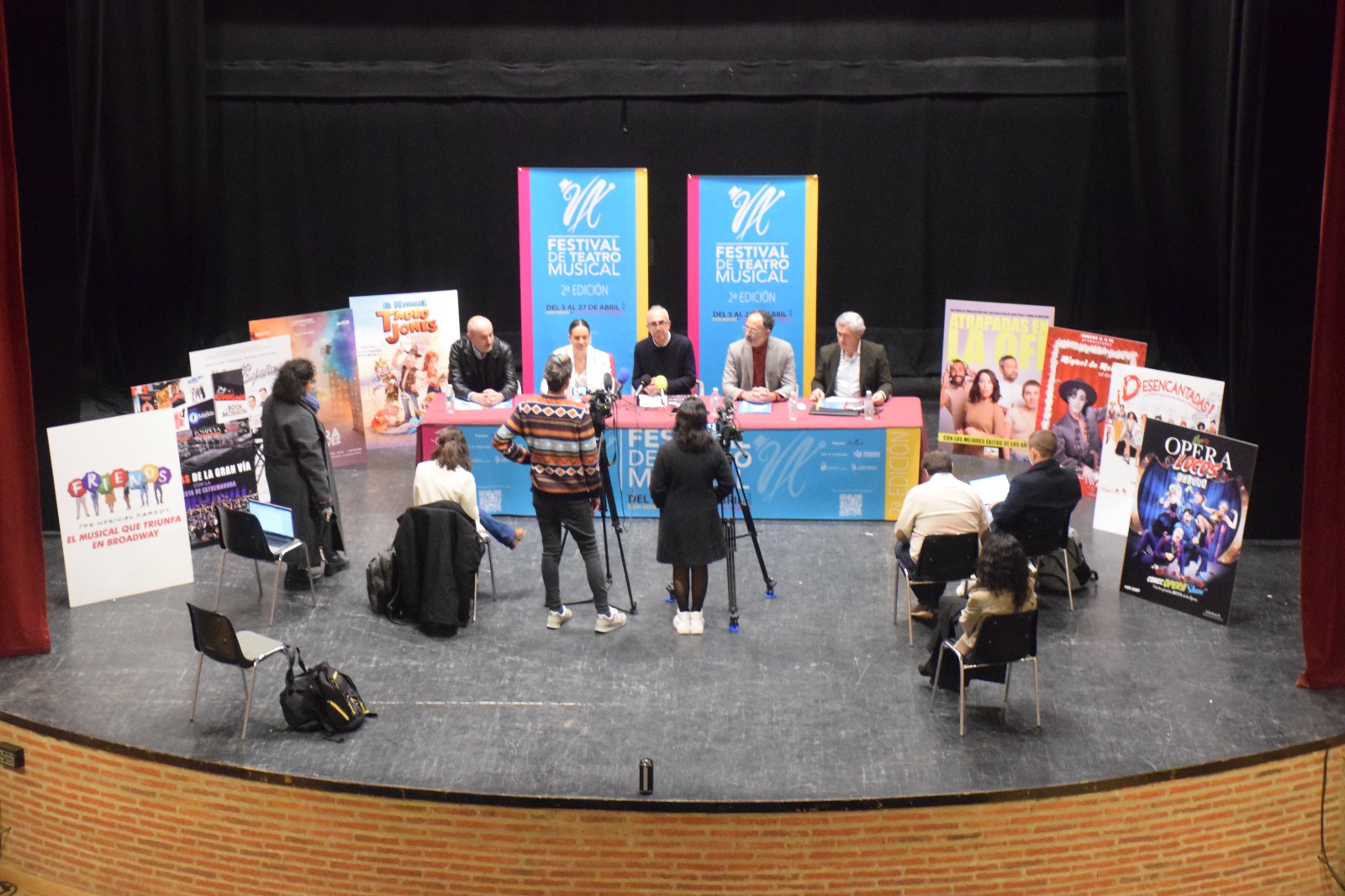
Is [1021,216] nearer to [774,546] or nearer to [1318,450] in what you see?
[774,546]

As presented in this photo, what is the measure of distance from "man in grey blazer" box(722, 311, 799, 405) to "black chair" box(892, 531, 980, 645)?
8.07 feet

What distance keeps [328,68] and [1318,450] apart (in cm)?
858

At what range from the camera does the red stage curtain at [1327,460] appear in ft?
20.9

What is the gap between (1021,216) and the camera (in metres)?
12.0

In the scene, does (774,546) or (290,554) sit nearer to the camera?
(290,554)

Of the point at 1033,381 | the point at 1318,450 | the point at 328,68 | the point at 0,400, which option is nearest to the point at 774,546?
the point at 1033,381

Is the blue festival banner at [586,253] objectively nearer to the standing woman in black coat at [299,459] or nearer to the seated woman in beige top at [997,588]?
the standing woman in black coat at [299,459]

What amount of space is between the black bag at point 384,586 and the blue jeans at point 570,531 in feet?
2.74

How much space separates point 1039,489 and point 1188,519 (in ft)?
2.89

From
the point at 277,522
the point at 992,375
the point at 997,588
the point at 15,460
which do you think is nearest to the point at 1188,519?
the point at 997,588

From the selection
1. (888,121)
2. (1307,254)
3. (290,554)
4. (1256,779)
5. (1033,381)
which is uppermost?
(888,121)

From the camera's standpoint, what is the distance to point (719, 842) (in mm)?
5602

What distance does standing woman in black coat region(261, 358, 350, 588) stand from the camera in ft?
25.4

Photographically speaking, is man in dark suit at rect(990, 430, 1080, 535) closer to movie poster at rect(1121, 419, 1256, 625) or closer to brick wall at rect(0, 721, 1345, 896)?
movie poster at rect(1121, 419, 1256, 625)
